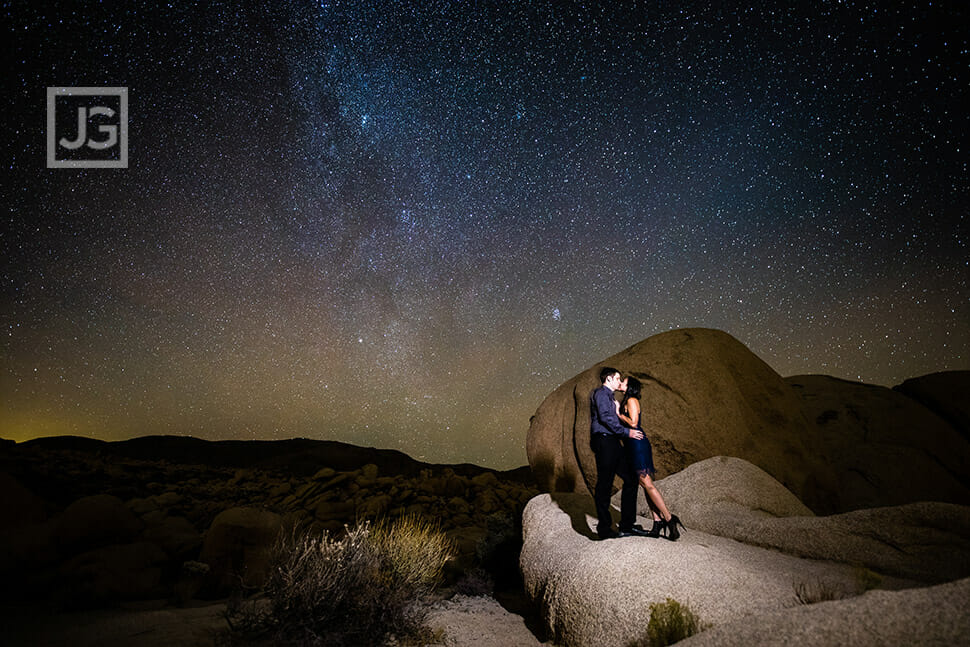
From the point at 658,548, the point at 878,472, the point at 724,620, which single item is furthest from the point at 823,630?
the point at 878,472

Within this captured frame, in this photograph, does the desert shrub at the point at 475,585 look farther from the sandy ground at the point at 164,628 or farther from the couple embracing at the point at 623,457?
the couple embracing at the point at 623,457

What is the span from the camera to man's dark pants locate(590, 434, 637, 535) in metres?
5.65

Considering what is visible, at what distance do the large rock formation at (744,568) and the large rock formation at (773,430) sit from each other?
2.95 meters

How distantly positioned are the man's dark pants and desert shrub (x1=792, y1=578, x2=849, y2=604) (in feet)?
6.69

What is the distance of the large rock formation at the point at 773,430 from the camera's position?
8.69 metres

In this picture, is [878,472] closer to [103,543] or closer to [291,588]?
[291,588]

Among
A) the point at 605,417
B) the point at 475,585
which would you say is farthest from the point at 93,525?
the point at 605,417

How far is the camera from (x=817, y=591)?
358cm

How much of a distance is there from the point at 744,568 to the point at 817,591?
67 cm

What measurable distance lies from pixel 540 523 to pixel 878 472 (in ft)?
24.0

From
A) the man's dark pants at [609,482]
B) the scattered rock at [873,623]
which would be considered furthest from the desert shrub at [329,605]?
the scattered rock at [873,623]

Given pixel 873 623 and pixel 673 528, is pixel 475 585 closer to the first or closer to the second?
pixel 673 528

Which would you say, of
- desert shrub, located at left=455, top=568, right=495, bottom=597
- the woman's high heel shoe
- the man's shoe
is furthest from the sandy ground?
the woman's high heel shoe

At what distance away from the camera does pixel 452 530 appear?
15219 millimetres
